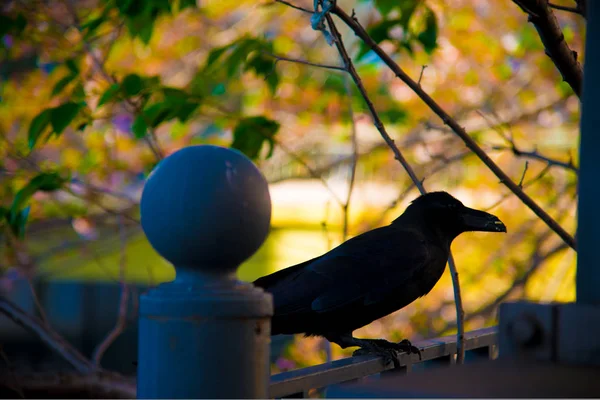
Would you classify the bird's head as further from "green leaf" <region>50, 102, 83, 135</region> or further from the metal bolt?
the metal bolt

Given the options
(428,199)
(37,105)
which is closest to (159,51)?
(37,105)

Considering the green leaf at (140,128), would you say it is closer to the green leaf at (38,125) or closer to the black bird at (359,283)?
the green leaf at (38,125)

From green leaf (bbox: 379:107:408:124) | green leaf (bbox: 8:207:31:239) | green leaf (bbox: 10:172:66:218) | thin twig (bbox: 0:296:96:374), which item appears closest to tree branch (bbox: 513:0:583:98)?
green leaf (bbox: 10:172:66:218)

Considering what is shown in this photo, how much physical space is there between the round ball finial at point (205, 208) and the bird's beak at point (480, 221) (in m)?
1.53

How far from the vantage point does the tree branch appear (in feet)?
6.37

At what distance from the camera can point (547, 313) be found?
1.07 m

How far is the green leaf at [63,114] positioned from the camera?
2.56 meters

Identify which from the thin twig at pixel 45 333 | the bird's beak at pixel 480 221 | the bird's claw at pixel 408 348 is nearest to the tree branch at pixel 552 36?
the bird's beak at pixel 480 221

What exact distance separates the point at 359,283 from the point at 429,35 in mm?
1202

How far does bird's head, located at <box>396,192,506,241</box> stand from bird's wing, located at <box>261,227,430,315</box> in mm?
200

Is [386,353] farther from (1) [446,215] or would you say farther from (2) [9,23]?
(2) [9,23]

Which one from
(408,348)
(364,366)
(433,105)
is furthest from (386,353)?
(433,105)

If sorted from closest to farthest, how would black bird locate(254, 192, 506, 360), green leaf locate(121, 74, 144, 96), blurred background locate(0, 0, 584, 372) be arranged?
black bird locate(254, 192, 506, 360)
green leaf locate(121, 74, 144, 96)
blurred background locate(0, 0, 584, 372)

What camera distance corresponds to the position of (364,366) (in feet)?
5.83
